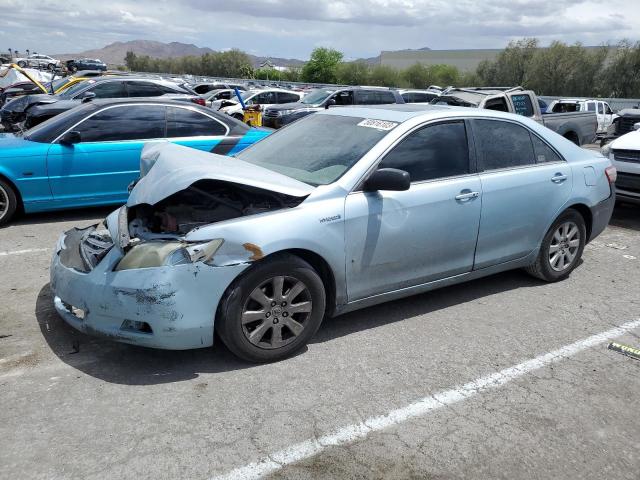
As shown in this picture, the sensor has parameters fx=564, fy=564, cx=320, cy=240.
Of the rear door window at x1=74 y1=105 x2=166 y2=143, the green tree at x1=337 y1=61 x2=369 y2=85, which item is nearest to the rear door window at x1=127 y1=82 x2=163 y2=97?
the rear door window at x1=74 y1=105 x2=166 y2=143

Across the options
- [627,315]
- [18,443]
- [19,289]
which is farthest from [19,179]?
[627,315]

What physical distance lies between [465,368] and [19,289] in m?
3.69

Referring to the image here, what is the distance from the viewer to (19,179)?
21.7 ft

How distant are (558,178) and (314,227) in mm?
2636

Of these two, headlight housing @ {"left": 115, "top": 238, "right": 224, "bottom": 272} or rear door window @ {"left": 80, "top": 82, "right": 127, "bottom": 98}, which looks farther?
rear door window @ {"left": 80, "top": 82, "right": 127, "bottom": 98}

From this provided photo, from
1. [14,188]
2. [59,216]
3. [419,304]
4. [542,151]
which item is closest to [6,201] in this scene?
[14,188]

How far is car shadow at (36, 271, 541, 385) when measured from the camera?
354 centimetres

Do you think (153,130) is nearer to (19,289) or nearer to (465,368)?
(19,289)

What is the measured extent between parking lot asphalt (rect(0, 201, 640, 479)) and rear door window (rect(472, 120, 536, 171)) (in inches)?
49.0

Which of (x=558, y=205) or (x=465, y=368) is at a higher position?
(x=558, y=205)

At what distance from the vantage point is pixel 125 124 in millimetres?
7348

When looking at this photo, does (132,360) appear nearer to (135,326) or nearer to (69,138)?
(135,326)

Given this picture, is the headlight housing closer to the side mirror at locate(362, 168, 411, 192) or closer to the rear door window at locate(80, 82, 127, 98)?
the side mirror at locate(362, 168, 411, 192)

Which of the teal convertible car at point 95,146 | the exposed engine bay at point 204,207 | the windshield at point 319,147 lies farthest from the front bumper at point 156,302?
the teal convertible car at point 95,146
